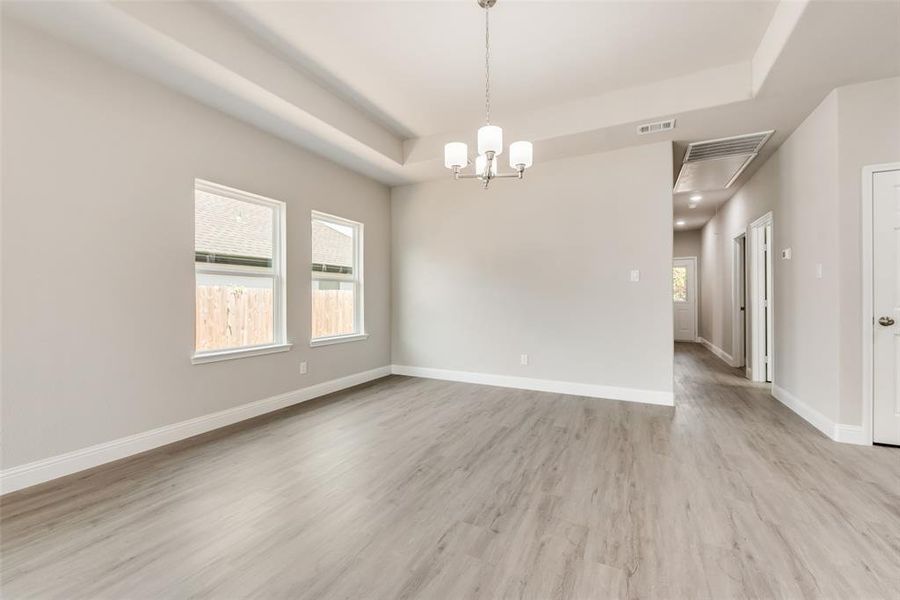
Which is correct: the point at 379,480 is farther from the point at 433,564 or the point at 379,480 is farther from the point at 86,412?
the point at 86,412

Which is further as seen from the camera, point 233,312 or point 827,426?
point 233,312

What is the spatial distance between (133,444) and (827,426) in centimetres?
539

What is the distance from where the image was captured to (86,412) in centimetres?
253

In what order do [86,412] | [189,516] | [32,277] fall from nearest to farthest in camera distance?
[189,516] < [32,277] < [86,412]

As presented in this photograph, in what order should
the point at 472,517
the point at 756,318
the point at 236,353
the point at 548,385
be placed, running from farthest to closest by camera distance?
the point at 756,318 → the point at 548,385 → the point at 236,353 → the point at 472,517

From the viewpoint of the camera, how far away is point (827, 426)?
10.1 feet

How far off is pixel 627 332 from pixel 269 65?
423 cm

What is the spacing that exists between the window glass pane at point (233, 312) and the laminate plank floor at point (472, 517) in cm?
83

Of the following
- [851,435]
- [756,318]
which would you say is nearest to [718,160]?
[756,318]

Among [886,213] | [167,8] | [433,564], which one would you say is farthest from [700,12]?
[433,564]

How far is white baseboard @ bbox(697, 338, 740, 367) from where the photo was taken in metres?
6.25

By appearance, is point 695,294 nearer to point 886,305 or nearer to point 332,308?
point 886,305

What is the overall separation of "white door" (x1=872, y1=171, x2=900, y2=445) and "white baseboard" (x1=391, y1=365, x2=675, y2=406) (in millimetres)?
1470

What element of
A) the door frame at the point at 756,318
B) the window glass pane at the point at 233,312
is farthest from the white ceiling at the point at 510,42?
the door frame at the point at 756,318
